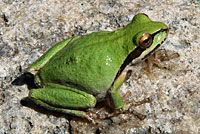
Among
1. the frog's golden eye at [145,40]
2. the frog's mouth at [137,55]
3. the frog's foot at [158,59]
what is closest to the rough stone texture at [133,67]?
the frog's foot at [158,59]

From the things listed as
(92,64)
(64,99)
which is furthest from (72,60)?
(64,99)

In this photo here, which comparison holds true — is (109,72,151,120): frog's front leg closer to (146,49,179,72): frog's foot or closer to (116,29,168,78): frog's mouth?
(116,29,168,78): frog's mouth

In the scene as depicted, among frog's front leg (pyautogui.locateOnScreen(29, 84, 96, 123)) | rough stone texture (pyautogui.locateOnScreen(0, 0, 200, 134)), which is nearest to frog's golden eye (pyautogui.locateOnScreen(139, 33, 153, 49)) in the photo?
rough stone texture (pyautogui.locateOnScreen(0, 0, 200, 134))

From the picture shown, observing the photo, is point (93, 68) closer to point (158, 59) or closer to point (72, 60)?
point (72, 60)

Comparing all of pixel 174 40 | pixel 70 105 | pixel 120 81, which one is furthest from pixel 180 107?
pixel 70 105

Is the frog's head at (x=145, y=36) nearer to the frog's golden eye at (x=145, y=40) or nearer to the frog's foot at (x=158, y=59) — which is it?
the frog's golden eye at (x=145, y=40)

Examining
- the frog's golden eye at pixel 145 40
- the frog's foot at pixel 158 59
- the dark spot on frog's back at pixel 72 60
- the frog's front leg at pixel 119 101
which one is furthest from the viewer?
the frog's foot at pixel 158 59
